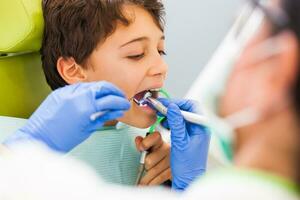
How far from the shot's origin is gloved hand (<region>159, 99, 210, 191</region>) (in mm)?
1395

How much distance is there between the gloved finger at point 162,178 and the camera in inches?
61.1

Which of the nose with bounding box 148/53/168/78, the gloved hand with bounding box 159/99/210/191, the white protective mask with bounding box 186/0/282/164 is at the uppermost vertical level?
the white protective mask with bounding box 186/0/282/164

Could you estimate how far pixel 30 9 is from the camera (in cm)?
150

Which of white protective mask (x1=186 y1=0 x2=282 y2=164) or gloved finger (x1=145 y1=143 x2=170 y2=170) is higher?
white protective mask (x1=186 y1=0 x2=282 y2=164)

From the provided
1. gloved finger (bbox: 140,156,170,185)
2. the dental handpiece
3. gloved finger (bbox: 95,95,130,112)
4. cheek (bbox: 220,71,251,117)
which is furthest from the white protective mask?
gloved finger (bbox: 140,156,170,185)

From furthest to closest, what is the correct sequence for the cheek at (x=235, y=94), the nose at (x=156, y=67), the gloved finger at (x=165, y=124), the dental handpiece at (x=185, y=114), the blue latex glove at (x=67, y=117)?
the gloved finger at (x=165, y=124)
the nose at (x=156, y=67)
the dental handpiece at (x=185, y=114)
the blue latex glove at (x=67, y=117)
the cheek at (x=235, y=94)

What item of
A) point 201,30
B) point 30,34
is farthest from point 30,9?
point 201,30

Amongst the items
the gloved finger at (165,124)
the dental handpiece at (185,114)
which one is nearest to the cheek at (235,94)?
the dental handpiece at (185,114)

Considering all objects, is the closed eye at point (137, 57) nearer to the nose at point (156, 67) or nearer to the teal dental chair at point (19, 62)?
the nose at point (156, 67)

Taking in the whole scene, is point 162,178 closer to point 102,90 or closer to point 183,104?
point 183,104

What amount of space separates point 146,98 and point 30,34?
1.49 feet

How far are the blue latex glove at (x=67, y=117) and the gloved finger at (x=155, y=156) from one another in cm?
46

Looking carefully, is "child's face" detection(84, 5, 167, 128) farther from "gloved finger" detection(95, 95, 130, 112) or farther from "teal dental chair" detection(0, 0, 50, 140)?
"gloved finger" detection(95, 95, 130, 112)

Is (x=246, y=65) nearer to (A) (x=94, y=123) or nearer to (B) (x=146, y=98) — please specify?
(A) (x=94, y=123)
